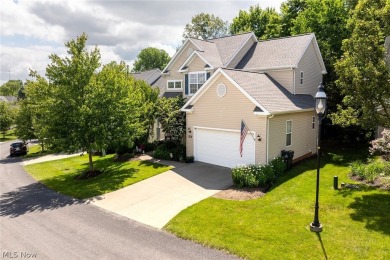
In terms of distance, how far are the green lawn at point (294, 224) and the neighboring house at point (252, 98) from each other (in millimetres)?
3928

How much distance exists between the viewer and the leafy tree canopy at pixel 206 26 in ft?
192

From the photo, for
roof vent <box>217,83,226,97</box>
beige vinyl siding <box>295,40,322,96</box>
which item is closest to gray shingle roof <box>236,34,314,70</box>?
beige vinyl siding <box>295,40,322,96</box>

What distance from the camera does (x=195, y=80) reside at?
25.0 metres

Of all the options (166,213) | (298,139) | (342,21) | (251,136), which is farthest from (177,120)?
(342,21)

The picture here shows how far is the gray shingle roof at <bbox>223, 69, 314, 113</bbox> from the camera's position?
1700cm

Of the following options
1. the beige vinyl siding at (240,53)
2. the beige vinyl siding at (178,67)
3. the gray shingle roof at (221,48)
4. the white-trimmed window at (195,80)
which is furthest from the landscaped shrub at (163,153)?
the beige vinyl siding at (240,53)

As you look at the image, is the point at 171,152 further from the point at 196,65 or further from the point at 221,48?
the point at 221,48

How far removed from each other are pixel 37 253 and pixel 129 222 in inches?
132

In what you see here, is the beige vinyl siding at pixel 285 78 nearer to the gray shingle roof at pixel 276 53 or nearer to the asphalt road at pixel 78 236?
the gray shingle roof at pixel 276 53

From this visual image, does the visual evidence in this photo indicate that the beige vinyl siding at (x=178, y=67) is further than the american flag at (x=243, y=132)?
Yes

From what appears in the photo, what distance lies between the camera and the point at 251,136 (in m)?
17.1

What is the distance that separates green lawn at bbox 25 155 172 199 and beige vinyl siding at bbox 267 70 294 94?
10585 millimetres

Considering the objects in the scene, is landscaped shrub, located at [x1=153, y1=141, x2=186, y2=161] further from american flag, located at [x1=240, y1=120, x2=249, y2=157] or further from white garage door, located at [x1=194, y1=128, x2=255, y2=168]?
american flag, located at [x1=240, y1=120, x2=249, y2=157]

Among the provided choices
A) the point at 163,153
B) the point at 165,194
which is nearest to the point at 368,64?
the point at 165,194
